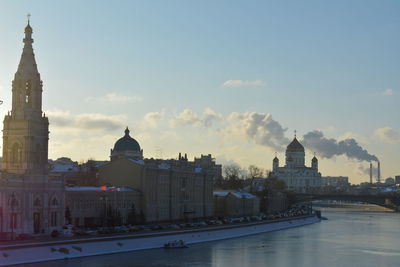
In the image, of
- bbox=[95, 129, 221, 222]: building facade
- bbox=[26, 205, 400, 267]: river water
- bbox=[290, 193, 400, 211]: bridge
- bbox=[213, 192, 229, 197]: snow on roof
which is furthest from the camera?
bbox=[290, 193, 400, 211]: bridge

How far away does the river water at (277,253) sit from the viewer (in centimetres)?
6294

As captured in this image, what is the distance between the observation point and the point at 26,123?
69.8 metres

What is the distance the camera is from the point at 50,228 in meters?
69.7

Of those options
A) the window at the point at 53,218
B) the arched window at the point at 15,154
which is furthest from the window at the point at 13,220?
the arched window at the point at 15,154

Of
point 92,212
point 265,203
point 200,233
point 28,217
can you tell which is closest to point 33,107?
point 28,217

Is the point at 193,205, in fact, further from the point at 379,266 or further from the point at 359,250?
the point at 379,266

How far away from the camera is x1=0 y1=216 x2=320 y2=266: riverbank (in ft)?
188

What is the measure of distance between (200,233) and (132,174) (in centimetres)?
1476

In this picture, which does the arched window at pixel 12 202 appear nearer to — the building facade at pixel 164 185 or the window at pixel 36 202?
the window at pixel 36 202

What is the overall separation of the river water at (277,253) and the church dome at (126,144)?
30489 mm

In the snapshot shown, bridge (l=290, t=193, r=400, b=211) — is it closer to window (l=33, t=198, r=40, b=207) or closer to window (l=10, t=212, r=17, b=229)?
window (l=33, t=198, r=40, b=207)

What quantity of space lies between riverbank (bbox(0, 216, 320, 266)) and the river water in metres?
0.99

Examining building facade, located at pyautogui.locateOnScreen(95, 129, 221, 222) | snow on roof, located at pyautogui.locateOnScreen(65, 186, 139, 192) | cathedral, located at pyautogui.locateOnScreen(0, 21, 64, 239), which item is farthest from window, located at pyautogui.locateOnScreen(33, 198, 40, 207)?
building facade, located at pyautogui.locateOnScreen(95, 129, 221, 222)

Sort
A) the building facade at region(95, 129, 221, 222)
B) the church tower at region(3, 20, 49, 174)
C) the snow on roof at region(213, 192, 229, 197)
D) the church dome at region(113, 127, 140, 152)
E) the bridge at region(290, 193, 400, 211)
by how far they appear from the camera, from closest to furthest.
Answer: the church tower at region(3, 20, 49, 174)
the building facade at region(95, 129, 221, 222)
the church dome at region(113, 127, 140, 152)
the snow on roof at region(213, 192, 229, 197)
the bridge at region(290, 193, 400, 211)
